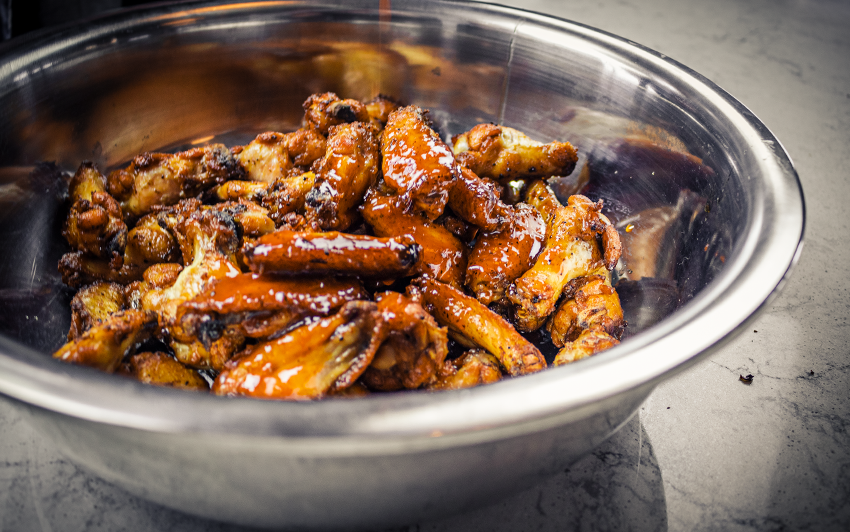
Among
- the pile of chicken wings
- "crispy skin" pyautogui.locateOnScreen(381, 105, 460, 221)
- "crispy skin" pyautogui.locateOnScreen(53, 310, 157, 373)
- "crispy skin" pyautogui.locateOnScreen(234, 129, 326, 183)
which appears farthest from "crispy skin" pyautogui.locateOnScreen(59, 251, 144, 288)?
"crispy skin" pyautogui.locateOnScreen(381, 105, 460, 221)

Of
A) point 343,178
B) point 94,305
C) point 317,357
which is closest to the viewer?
point 317,357

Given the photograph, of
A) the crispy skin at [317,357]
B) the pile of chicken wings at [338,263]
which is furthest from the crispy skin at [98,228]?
the crispy skin at [317,357]

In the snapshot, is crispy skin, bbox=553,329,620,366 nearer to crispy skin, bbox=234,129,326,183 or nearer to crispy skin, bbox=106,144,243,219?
crispy skin, bbox=234,129,326,183

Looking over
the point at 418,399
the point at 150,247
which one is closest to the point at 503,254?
the point at 418,399

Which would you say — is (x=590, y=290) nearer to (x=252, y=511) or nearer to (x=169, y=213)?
(x=252, y=511)

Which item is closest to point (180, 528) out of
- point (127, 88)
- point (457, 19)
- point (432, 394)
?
point (432, 394)

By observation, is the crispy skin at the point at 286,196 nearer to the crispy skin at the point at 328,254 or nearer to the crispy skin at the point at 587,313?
the crispy skin at the point at 328,254

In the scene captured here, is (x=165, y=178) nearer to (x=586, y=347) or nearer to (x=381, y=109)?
(x=381, y=109)
